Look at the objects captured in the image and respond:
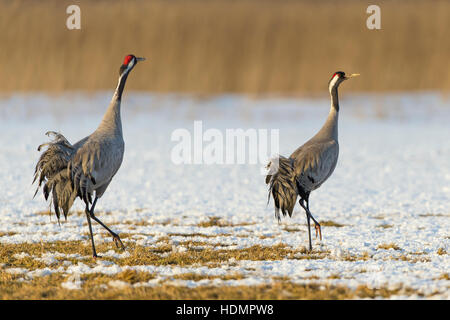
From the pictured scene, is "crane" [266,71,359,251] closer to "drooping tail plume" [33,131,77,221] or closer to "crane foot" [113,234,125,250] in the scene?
"crane foot" [113,234,125,250]

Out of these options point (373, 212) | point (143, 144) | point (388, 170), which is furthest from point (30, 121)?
point (373, 212)

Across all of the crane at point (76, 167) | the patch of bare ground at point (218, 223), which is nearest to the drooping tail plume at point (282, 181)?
the patch of bare ground at point (218, 223)

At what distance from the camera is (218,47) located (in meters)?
20.5

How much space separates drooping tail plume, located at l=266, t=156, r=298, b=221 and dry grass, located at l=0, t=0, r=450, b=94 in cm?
1346

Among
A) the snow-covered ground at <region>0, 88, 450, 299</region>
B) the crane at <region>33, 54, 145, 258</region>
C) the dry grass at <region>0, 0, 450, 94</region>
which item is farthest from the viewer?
the dry grass at <region>0, 0, 450, 94</region>

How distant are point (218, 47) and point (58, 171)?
47.8 feet

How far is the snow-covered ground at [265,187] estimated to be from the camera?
5.93m
